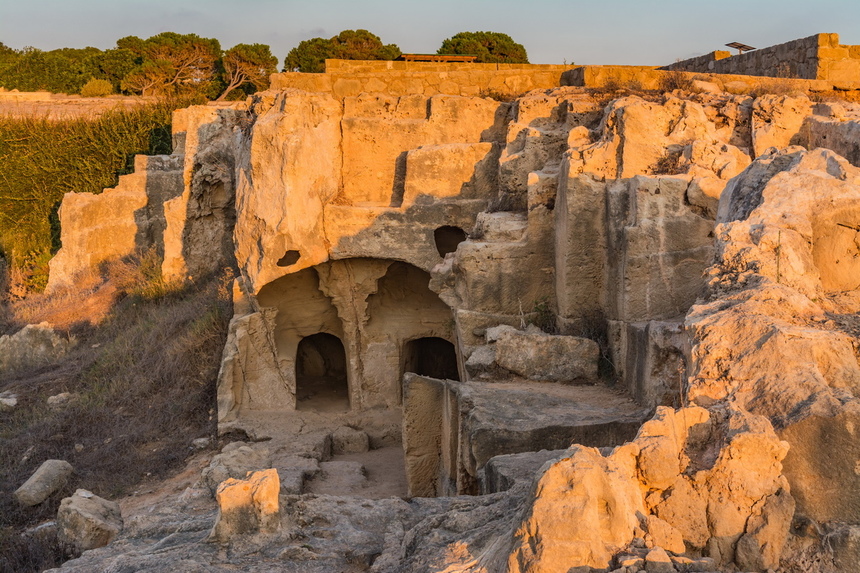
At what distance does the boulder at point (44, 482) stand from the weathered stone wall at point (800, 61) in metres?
9.37

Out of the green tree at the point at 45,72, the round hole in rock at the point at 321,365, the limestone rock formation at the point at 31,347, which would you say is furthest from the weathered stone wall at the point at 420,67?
the green tree at the point at 45,72

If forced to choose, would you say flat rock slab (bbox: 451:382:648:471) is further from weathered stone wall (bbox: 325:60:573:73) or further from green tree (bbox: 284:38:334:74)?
green tree (bbox: 284:38:334:74)

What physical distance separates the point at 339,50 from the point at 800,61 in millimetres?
21167

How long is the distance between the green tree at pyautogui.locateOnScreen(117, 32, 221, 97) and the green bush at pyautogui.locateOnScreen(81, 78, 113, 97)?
3.81ft

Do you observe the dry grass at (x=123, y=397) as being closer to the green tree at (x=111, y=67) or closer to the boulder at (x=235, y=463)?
the boulder at (x=235, y=463)

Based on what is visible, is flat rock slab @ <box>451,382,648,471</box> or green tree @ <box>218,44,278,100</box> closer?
flat rock slab @ <box>451,382,648,471</box>

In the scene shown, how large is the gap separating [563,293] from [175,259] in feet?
23.1

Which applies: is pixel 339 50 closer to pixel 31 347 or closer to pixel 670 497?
pixel 31 347

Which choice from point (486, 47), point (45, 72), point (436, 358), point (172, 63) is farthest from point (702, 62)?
point (45, 72)

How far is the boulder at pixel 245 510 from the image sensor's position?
3.89m

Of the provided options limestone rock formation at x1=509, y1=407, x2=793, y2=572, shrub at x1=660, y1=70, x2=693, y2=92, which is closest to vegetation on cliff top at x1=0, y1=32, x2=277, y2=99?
shrub at x1=660, y1=70, x2=693, y2=92

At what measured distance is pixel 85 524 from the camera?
6594mm

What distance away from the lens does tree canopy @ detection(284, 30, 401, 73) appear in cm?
2975

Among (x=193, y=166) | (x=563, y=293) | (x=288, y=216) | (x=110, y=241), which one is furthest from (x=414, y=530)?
(x=110, y=241)
